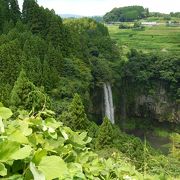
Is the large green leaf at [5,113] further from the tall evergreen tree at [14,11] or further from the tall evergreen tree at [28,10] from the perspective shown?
the tall evergreen tree at [28,10]

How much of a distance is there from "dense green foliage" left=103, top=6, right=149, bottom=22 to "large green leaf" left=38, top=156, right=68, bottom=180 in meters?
102

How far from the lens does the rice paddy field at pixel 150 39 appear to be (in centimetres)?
5797

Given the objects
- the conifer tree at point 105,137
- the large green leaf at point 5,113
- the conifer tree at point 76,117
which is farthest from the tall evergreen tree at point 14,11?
the large green leaf at point 5,113

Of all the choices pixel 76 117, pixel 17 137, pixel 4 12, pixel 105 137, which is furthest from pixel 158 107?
pixel 17 137

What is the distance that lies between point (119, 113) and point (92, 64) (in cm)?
918

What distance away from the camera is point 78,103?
23891mm

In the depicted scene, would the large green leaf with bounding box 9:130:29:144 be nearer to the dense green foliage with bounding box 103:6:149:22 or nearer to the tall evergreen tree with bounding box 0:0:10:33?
the tall evergreen tree with bounding box 0:0:10:33

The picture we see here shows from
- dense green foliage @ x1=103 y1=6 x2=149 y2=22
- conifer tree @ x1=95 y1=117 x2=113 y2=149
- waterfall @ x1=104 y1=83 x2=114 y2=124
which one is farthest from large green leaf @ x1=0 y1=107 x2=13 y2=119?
dense green foliage @ x1=103 y1=6 x2=149 y2=22

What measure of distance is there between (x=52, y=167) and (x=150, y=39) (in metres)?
64.3

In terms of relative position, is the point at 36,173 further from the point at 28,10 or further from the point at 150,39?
the point at 150,39

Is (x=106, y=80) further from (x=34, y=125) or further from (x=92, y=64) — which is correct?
(x=34, y=125)

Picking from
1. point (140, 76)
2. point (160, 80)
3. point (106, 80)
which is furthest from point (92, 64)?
point (160, 80)

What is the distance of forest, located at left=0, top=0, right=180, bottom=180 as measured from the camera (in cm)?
234

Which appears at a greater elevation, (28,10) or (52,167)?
(52,167)
